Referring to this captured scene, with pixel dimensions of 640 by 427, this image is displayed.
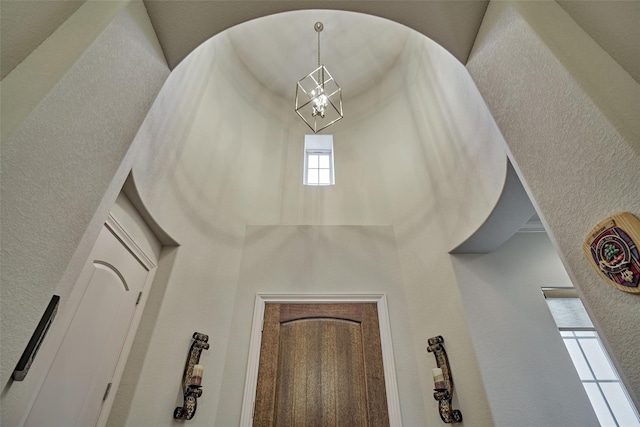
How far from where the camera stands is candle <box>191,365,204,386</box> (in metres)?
2.18

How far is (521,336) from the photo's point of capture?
224 cm

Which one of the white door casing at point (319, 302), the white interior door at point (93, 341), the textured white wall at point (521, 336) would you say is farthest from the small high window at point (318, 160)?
the white interior door at point (93, 341)

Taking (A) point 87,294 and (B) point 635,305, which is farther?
(A) point 87,294

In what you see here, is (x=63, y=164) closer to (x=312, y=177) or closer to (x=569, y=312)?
(x=312, y=177)

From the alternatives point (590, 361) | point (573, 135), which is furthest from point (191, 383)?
point (590, 361)

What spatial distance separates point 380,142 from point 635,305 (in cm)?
331

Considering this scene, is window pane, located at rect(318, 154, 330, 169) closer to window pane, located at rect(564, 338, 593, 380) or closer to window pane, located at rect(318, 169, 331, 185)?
window pane, located at rect(318, 169, 331, 185)

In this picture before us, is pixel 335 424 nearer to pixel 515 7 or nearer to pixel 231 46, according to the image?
pixel 515 7

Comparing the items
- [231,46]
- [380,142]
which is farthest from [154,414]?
[231,46]

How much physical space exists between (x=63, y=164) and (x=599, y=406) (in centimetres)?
380

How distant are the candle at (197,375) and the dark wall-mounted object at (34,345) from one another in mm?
1307

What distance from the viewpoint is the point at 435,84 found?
3072 mm

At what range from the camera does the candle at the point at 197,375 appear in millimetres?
2182

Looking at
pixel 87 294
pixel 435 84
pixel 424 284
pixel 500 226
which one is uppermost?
pixel 435 84
